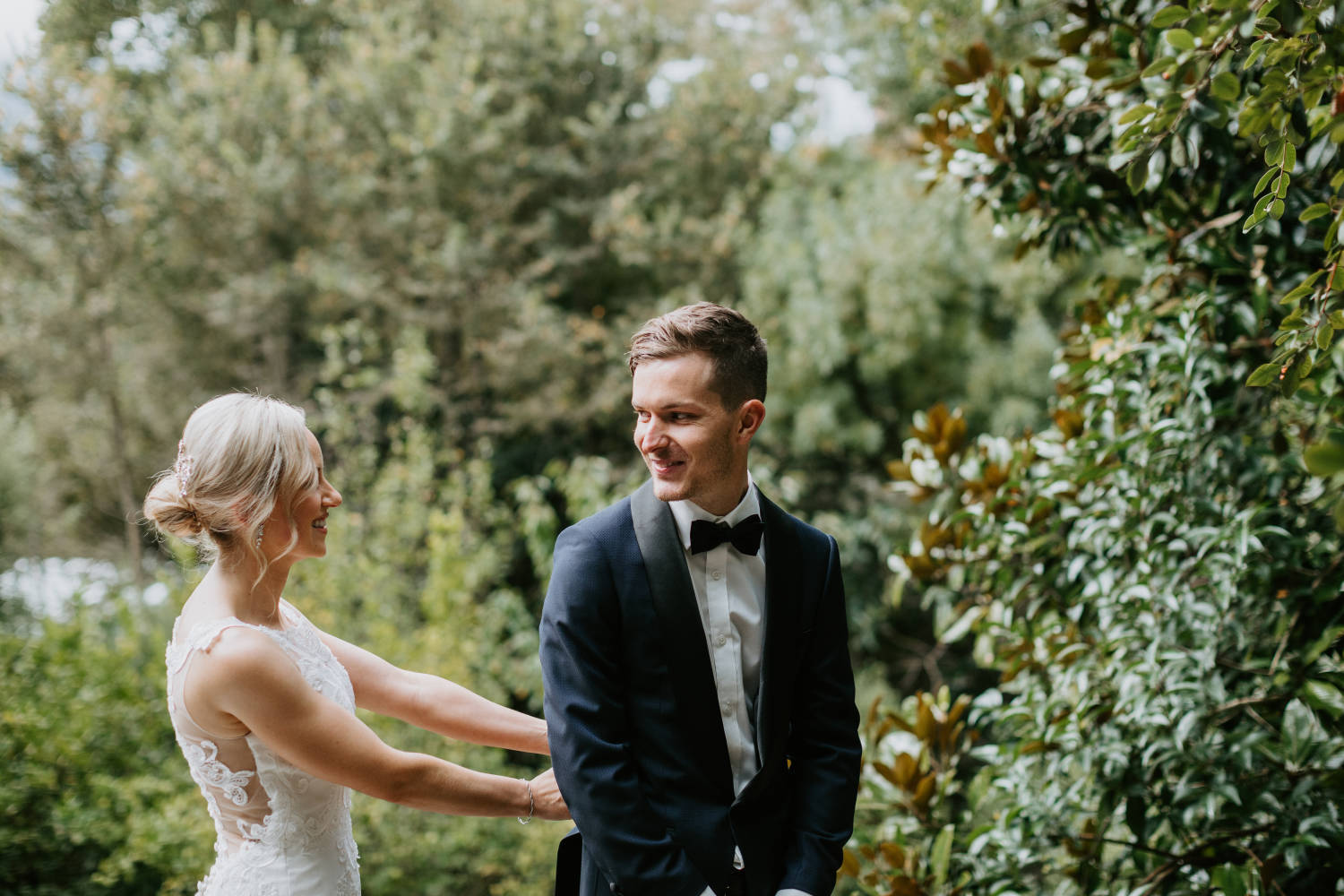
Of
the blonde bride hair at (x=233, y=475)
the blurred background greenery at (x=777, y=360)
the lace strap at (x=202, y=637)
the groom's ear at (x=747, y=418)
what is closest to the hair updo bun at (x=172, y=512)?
the blonde bride hair at (x=233, y=475)

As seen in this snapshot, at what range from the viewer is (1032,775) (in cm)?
241

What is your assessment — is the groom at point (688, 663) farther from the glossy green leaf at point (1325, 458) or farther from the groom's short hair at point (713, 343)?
the glossy green leaf at point (1325, 458)

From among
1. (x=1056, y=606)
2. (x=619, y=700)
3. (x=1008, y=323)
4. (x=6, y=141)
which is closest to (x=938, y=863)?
(x=1056, y=606)

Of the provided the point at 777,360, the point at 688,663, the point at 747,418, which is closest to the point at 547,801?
the point at 688,663

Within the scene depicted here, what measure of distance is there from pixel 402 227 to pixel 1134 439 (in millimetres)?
6678

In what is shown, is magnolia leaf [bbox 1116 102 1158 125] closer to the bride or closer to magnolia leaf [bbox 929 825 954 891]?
the bride

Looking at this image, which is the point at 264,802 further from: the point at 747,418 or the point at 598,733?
the point at 747,418

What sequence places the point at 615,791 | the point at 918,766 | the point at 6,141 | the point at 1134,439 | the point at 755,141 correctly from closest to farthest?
the point at 615,791, the point at 1134,439, the point at 918,766, the point at 6,141, the point at 755,141

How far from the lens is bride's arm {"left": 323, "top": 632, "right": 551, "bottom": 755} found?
71.0 inches

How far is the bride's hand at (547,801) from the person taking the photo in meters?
1.65

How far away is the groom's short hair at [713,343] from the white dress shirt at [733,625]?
0.20 metres

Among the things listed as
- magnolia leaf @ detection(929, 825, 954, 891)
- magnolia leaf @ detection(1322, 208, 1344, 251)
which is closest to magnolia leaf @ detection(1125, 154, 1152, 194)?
magnolia leaf @ detection(1322, 208, 1344, 251)

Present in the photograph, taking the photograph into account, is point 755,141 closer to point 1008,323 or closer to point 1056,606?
point 1008,323

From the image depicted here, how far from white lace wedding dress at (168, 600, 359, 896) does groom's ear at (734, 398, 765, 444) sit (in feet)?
2.68
